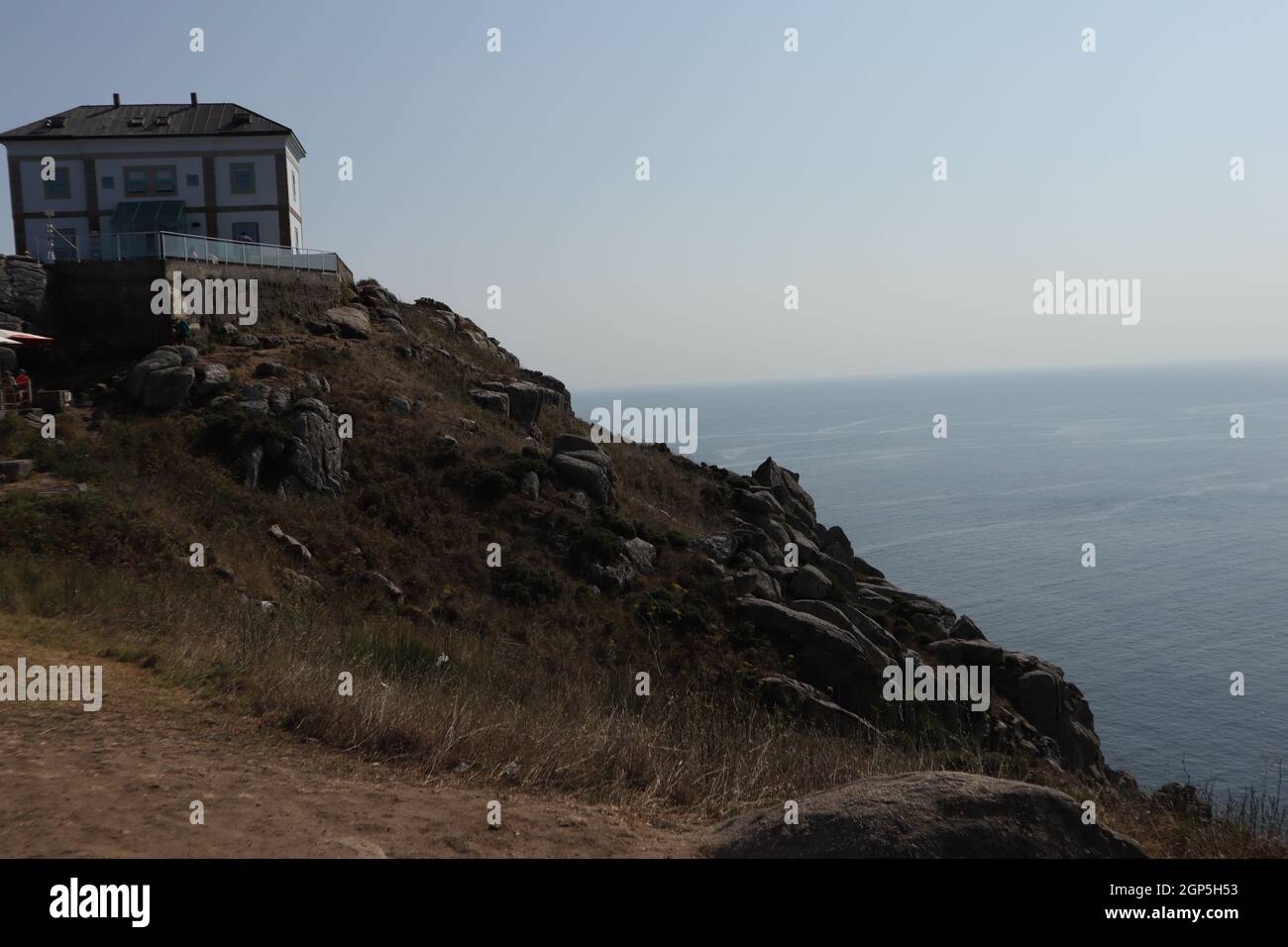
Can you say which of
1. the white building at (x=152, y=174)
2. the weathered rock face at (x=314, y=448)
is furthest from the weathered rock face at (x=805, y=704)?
the white building at (x=152, y=174)

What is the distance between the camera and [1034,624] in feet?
204

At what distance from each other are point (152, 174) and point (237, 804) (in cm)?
3969

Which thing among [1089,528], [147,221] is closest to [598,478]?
[147,221]

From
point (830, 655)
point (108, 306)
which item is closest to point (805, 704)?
point (830, 655)

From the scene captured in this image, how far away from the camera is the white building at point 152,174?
3894 centimetres

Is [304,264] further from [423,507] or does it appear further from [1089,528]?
[1089,528]

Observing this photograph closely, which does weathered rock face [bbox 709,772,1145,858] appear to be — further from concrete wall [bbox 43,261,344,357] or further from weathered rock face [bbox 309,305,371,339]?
weathered rock face [bbox 309,305,371,339]

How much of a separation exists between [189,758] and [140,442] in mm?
19863

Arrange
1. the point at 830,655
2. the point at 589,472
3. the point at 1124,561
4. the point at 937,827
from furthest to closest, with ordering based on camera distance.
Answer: the point at 1124,561 < the point at 589,472 < the point at 830,655 < the point at 937,827

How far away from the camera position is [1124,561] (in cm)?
7619

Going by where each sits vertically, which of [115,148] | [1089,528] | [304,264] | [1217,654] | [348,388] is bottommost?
[1217,654]

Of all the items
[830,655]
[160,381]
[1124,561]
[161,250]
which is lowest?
[1124,561]

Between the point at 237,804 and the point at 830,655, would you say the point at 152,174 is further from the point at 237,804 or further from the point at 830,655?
the point at 237,804
